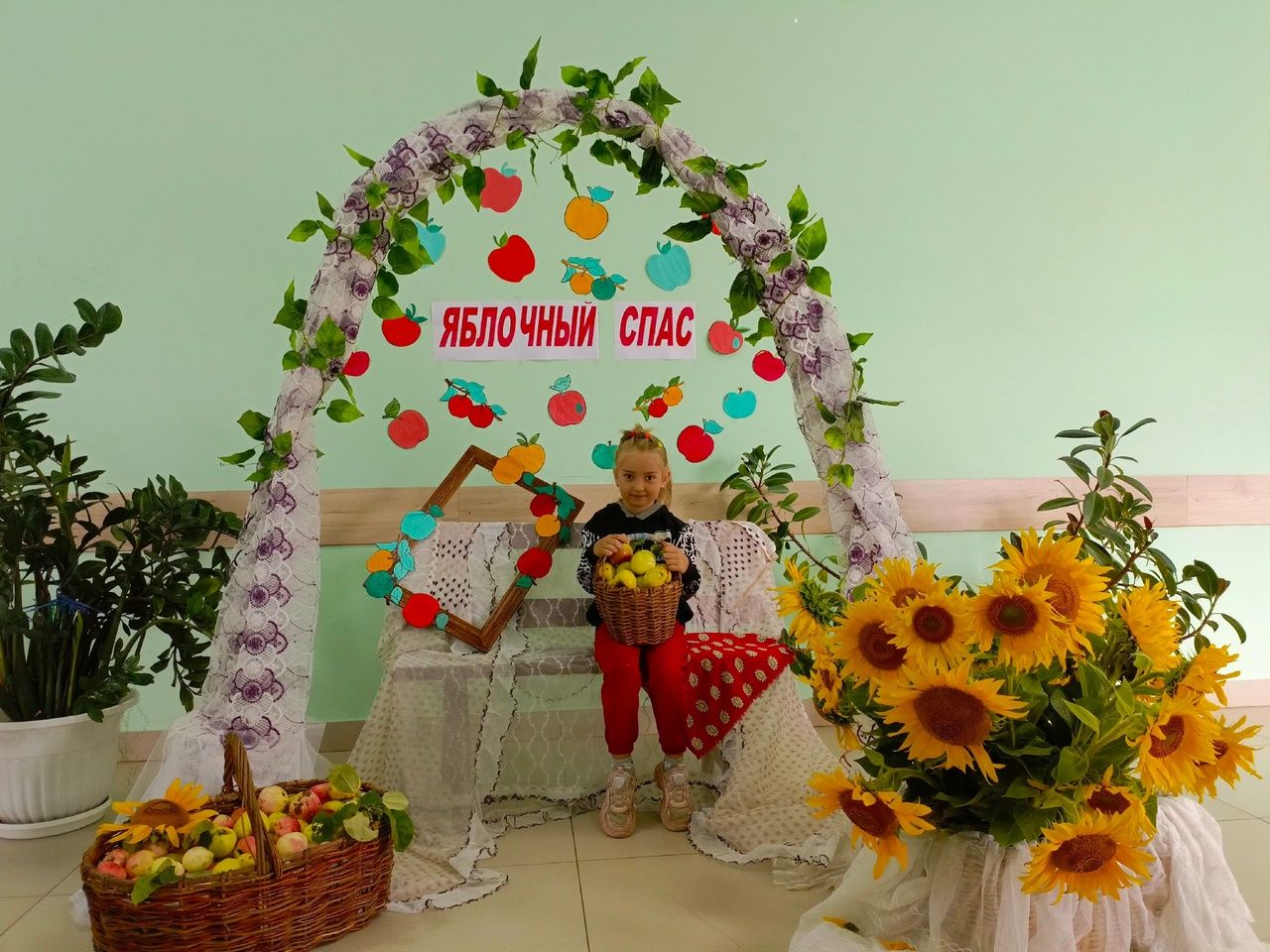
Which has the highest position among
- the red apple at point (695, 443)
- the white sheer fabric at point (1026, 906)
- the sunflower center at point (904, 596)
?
the red apple at point (695, 443)

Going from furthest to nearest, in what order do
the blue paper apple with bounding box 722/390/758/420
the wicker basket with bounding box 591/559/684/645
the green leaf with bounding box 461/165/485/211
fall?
the blue paper apple with bounding box 722/390/758/420
the wicker basket with bounding box 591/559/684/645
the green leaf with bounding box 461/165/485/211

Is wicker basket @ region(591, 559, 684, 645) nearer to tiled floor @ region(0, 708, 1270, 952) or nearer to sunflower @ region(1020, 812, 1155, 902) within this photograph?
tiled floor @ region(0, 708, 1270, 952)

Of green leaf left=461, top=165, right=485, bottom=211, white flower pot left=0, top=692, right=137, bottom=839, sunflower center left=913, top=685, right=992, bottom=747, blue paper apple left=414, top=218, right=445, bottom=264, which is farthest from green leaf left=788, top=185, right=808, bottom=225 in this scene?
white flower pot left=0, top=692, right=137, bottom=839

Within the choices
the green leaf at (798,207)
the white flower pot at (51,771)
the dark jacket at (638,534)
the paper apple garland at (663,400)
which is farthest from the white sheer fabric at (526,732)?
the green leaf at (798,207)

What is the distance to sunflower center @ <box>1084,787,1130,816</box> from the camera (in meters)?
1.35

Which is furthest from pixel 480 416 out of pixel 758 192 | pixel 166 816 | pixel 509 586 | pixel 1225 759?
pixel 1225 759

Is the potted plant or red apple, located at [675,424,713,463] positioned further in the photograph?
red apple, located at [675,424,713,463]

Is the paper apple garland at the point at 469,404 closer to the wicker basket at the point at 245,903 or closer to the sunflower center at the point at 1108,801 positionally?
the wicker basket at the point at 245,903

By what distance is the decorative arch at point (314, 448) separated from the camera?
6.39 feet

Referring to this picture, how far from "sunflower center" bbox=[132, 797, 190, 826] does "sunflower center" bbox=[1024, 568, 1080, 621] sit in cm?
157

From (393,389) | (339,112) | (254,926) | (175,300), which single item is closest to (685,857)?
(254,926)

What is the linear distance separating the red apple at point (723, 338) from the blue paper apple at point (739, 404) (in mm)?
148

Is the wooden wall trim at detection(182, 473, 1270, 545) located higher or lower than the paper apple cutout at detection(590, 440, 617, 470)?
lower

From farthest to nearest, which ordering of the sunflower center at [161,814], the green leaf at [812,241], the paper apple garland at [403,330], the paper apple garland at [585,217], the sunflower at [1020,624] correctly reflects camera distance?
1. the paper apple garland at [403,330]
2. the paper apple garland at [585,217]
3. the green leaf at [812,241]
4. the sunflower center at [161,814]
5. the sunflower at [1020,624]
